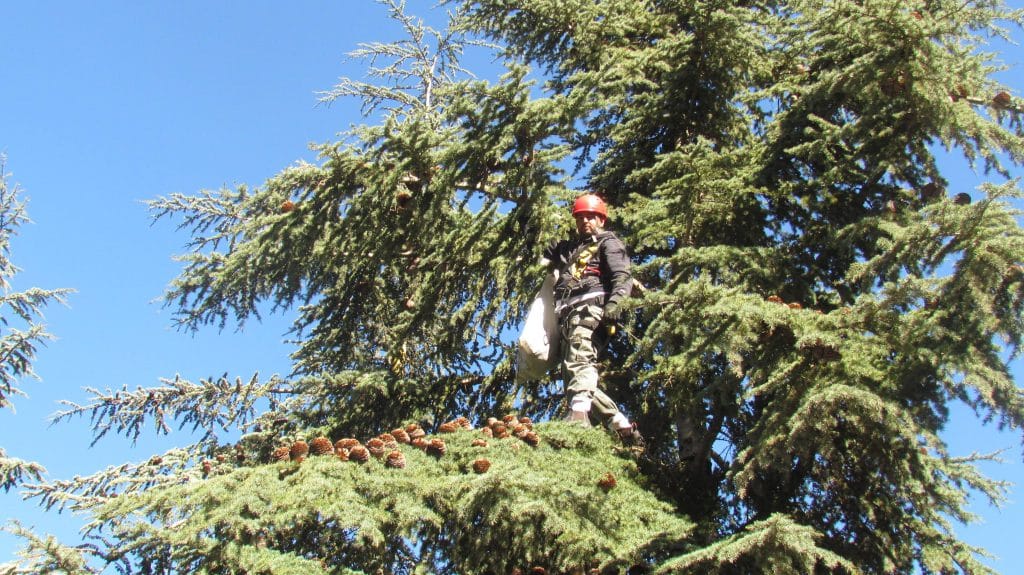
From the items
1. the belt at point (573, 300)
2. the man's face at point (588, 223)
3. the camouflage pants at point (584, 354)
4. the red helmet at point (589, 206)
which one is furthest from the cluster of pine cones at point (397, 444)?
the red helmet at point (589, 206)

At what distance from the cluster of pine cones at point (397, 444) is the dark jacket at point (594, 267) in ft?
4.65

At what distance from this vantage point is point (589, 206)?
7430 mm

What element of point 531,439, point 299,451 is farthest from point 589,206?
point 299,451

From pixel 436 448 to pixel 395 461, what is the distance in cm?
42

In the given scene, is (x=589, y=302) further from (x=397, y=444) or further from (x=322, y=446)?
(x=322, y=446)

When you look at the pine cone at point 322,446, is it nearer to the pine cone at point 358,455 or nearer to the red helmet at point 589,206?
the pine cone at point 358,455

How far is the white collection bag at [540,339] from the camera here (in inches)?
285

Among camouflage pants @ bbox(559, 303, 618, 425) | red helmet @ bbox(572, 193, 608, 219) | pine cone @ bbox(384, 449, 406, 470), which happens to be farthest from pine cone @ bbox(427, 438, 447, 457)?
red helmet @ bbox(572, 193, 608, 219)

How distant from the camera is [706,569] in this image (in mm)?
5043

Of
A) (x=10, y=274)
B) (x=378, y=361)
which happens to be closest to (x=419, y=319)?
(x=378, y=361)

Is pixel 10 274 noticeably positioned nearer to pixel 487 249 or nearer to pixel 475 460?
pixel 487 249

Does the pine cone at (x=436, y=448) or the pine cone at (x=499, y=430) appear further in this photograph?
the pine cone at (x=499, y=430)

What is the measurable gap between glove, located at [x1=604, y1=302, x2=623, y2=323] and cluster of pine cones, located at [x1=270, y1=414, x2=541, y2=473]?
3.43 feet

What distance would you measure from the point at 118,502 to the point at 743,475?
139 inches
